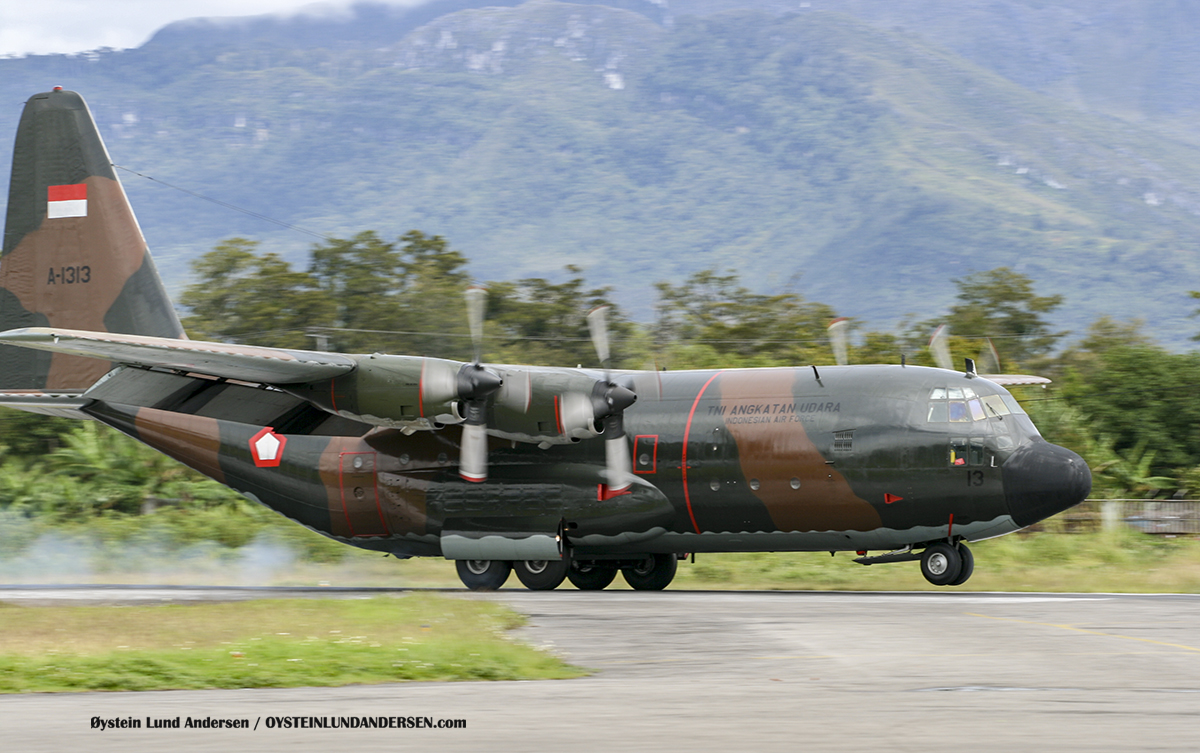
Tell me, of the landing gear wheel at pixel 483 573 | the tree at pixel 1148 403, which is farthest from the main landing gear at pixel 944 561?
the tree at pixel 1148 403

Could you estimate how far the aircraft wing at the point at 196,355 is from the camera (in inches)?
647

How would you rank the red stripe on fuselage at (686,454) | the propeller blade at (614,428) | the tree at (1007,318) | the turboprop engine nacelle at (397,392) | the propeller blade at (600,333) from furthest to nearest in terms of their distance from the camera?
the tree at (1007,318) → the propeller blade at (600,333) → the red stripe on fuselage at (686,454) → the propeller blade at (614,428) → the turboprop engine nacelle at (397,392)

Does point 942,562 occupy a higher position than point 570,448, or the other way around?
point 570,448

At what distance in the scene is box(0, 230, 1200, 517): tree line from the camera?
29828 mm

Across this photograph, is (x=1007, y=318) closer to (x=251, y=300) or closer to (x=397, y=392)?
(x=251, y=300)

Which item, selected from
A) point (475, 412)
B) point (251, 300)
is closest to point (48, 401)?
point (475, 412)

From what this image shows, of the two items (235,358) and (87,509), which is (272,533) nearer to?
(87,509)

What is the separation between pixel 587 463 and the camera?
18.9m

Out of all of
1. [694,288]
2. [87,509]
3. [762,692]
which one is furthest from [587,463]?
[694,288]

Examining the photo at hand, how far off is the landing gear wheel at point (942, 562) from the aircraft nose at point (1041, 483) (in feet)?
4.17

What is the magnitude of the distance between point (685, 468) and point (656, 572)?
282cm

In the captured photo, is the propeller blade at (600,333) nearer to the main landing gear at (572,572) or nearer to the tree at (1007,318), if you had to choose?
the main landing gear at (572,572)

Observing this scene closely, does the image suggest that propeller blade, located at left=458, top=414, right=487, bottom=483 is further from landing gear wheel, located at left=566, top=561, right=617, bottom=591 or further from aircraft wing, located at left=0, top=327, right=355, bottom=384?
landing gear wheel, located at left=566, top=561, right=617, bottom=591

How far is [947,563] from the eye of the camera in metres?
18.1
